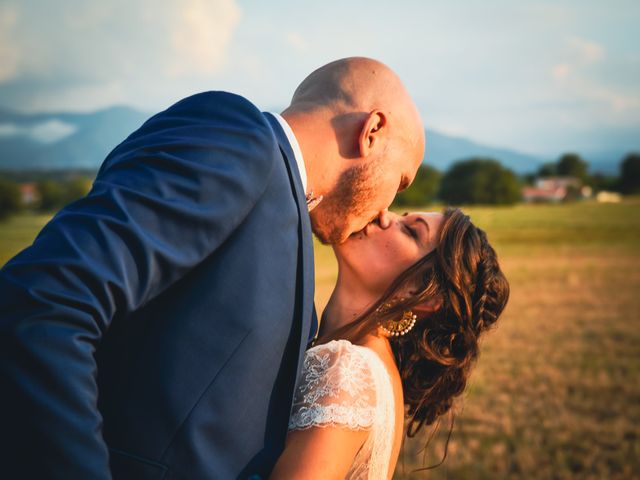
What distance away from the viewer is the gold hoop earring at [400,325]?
3.37m

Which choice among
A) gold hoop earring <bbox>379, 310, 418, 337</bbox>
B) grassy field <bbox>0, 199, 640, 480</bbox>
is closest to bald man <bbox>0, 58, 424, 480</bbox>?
gold hoop earring <bbox>379, 310, 418, 337</bbox>

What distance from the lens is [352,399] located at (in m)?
2.72

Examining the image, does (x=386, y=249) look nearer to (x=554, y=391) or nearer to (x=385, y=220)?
(x=385, y=220)

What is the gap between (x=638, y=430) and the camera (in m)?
7.09

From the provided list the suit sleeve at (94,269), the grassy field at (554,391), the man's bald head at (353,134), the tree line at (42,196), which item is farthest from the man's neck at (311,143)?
the tree line at (42,196)

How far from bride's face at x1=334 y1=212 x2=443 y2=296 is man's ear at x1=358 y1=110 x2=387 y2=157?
923mm

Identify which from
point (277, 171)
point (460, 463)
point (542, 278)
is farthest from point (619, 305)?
point (277, 171)

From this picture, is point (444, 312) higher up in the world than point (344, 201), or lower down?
lower down

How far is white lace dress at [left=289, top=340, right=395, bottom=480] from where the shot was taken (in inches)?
102

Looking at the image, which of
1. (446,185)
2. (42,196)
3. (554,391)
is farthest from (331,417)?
(446,185)

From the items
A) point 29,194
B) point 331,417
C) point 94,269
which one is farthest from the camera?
point 29,194

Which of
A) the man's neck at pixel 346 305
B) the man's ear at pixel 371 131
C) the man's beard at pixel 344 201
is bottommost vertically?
the man's neck at pixel 346 305

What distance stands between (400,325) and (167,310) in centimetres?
191

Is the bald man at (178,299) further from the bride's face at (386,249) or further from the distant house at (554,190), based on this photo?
the distant house at (554,190)
